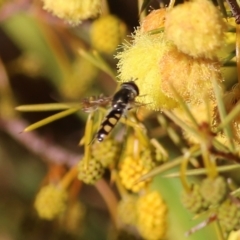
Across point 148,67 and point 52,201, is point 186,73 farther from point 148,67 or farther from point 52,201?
point 52,201

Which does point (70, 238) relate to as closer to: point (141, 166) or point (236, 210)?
point (141, 166)

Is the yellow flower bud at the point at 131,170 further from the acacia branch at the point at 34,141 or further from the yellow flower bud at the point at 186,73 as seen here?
the acacia branch at the point at 34,141

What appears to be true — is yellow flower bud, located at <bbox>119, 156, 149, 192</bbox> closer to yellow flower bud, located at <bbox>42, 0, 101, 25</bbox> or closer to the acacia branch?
yellow flower bud, located at <bbox>42, 0, 101, 25</bbox>

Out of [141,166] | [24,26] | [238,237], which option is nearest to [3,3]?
[24,26]

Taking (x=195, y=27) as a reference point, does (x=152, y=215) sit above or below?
below

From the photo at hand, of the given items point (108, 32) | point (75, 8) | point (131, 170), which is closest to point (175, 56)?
point (75, 8)
